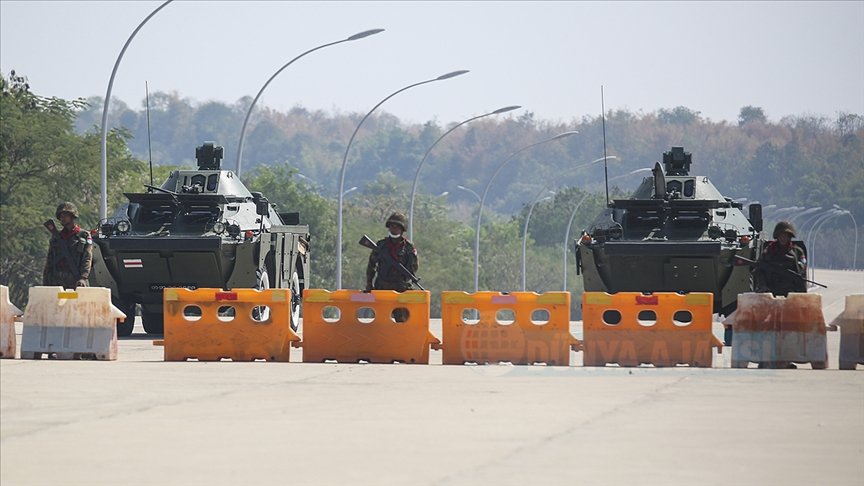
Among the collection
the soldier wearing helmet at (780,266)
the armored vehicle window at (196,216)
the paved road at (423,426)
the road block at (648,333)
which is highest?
the armored vehicle window at (196,216)

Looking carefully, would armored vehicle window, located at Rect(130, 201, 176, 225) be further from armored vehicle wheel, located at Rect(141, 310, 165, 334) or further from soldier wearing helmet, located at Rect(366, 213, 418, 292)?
soldier wearing helmet, located at Rect(366, 213, 418, 292)

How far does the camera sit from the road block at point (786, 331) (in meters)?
19.5

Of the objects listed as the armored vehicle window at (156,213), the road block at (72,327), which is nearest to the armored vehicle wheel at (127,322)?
the armored vehicle window at (156,213)

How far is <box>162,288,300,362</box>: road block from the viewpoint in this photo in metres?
20.2

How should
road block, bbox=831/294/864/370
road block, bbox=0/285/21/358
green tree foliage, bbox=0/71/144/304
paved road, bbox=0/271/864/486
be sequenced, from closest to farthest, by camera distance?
paved road, bbox=0/271/864/486, road block, bbox=831/294/864/370, road block, bbox=0/285/21/358, green tree foliage, bbox=0/71/144/304

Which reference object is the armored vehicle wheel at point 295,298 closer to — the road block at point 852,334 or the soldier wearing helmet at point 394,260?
the soldier wearing helmet at point 394,260

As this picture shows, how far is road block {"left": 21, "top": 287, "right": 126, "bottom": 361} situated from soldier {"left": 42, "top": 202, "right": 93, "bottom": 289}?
1.39m

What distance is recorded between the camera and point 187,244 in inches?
1105

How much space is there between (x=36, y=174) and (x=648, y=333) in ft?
126

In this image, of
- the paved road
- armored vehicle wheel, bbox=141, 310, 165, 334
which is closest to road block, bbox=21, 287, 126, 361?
the paved road

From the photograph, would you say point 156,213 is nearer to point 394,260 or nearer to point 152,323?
point 152,323

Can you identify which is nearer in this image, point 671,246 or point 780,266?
point 780,266

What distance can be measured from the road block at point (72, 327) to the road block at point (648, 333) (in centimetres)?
528

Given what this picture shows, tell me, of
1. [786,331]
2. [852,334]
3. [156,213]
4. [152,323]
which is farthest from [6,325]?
[152,323]
